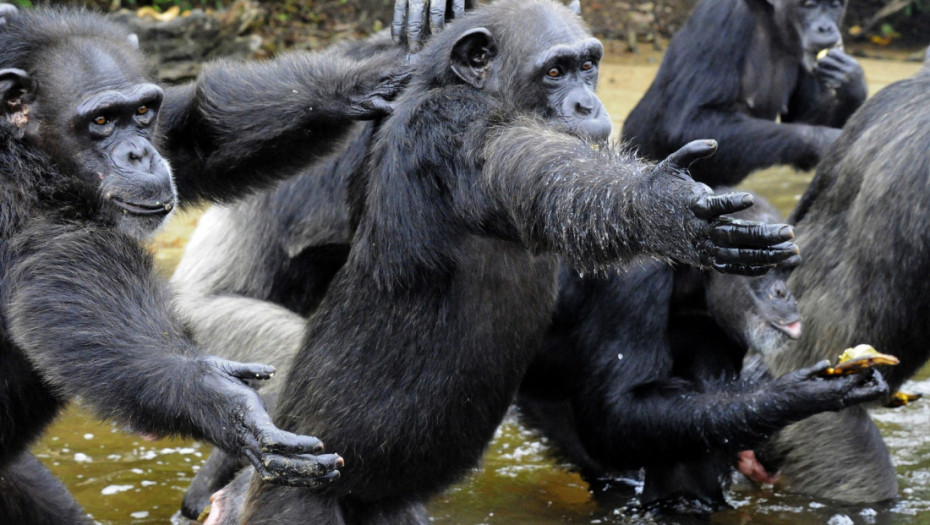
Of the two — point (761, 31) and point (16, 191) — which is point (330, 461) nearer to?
point (16, 191)

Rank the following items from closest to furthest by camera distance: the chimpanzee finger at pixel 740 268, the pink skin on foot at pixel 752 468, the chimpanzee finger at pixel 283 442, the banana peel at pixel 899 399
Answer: the chimpanzee finger at pixel 740 268
the chimpanzee finger at pixel 283 442
the banana peel at pixel 899 399
the pink skin on foot at pixel 752 468

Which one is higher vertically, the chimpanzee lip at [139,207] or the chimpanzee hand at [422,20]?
the chimpanzee hand at [422,20]

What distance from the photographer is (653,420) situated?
5.65m

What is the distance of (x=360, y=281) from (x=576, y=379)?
1.81 m

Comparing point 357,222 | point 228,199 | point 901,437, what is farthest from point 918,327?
point 228,199

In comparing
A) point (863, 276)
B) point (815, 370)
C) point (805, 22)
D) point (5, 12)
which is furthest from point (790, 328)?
point (5, 12)

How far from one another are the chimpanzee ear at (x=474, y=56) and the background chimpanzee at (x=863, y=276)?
2.22 metres

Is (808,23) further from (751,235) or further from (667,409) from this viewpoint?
(751,235)

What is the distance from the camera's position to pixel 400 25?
5.38 metres

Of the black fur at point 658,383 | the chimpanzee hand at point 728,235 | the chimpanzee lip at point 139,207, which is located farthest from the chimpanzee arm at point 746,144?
the chimpanzee hand at point 728,235

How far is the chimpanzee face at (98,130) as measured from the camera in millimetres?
4336

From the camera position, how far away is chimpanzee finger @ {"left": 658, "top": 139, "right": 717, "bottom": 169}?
3244mm

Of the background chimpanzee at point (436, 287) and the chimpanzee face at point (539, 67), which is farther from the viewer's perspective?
the chimpanzee face at point (539, 67)

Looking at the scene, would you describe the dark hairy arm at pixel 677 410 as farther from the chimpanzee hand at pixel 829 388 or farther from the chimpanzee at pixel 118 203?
the chimpanzee at pixel 118 203
